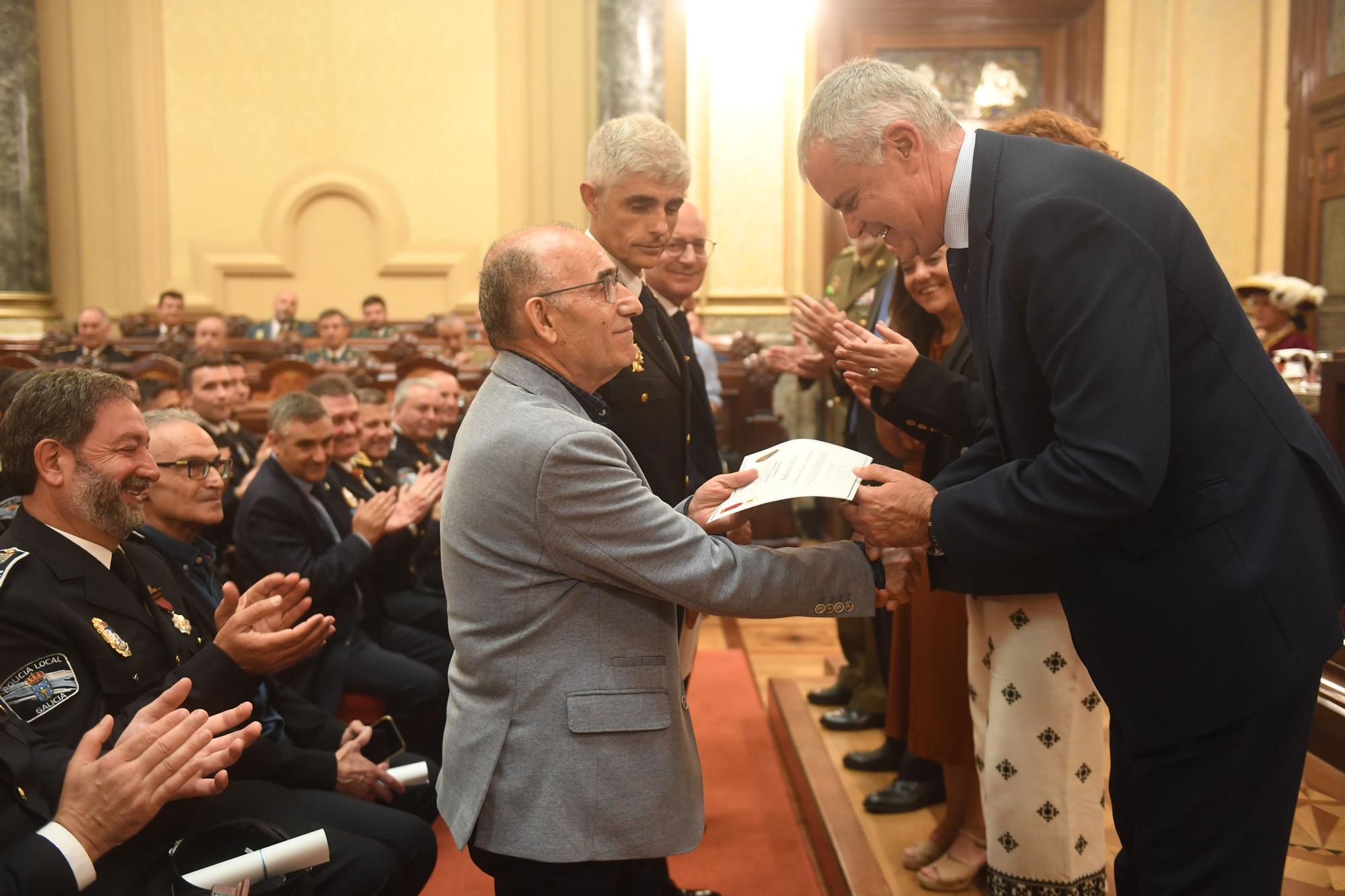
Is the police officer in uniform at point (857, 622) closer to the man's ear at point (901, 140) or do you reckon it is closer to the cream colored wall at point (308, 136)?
the man's ear at point (901, 140)

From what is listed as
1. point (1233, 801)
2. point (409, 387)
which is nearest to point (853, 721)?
point (1233, 801)

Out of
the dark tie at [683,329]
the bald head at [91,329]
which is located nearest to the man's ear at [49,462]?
the dark tie at [683,329]

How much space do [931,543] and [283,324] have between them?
811 centimetres

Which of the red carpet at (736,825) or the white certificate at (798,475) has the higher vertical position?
the white certificate at (798,475)

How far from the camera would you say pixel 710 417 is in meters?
2.72

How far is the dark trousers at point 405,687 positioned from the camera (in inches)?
126

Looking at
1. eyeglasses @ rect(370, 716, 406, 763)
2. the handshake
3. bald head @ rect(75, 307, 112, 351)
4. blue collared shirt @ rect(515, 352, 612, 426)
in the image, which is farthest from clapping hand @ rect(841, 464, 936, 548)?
bald head @ rect(75, 307, 112, 351)

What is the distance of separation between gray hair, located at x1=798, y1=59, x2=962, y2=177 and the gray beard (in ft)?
4.50

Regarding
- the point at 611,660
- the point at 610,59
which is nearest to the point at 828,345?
the point at 611,660

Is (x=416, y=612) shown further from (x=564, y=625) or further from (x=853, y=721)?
(x=564, y=625)

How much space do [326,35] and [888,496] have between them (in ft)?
29.6

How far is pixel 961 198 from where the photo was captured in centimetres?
159

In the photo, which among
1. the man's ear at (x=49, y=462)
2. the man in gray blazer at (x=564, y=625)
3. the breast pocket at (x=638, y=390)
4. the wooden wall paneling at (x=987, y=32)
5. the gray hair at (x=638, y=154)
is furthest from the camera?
the wooden wall paneling at (x=987, y=32)

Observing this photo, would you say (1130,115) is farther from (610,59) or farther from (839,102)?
(839,102)
